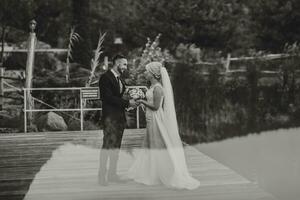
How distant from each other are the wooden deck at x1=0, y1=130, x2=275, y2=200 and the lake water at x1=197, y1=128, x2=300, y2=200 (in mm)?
93

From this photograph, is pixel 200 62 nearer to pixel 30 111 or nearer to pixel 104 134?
pixel 104 134

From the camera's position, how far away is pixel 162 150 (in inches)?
83.0

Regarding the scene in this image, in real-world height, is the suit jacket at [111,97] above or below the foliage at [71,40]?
below

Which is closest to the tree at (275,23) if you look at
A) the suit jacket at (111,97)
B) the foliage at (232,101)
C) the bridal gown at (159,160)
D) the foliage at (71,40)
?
the foliage at (232,101)

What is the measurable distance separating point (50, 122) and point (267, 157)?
131 cm

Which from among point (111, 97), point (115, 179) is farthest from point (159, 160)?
point (111, 97)

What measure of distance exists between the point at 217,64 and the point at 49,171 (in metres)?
1.12

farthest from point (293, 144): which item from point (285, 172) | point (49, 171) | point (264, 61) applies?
point (49, 171)

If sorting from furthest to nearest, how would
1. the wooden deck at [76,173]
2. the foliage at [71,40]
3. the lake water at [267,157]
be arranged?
the lake water at [267,157], the wooden deck at [76,173], the foliage at [71,40]

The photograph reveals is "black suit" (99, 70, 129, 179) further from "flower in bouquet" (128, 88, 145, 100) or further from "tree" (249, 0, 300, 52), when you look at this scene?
"tree" (249, 0, 300, 52)

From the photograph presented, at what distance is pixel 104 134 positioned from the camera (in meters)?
2.03

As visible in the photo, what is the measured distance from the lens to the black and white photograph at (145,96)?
1.92 metres

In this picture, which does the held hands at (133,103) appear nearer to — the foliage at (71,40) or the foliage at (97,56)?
the foliage at (97,56)

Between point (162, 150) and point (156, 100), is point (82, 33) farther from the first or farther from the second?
point (162, 150)
